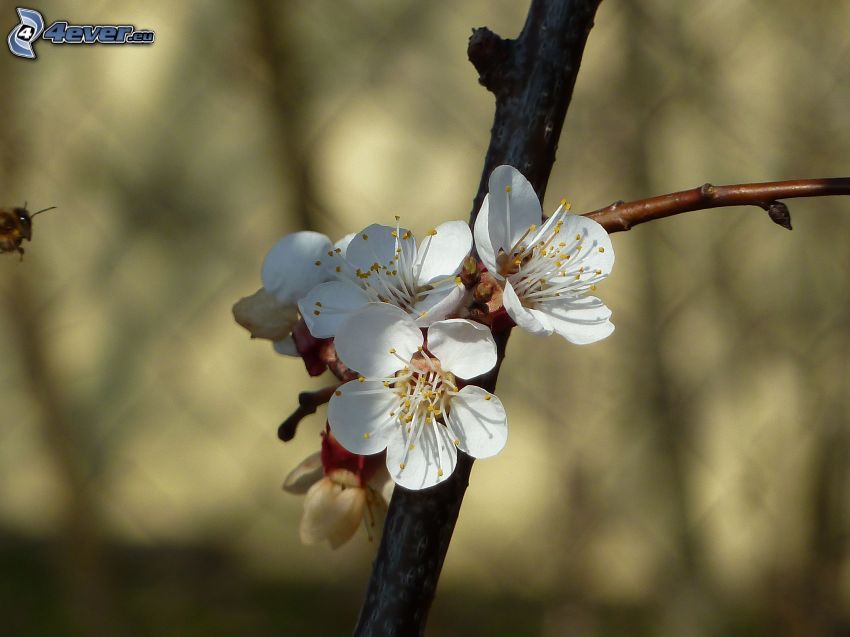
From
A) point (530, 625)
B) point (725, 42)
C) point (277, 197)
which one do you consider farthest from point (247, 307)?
point (530, 625)

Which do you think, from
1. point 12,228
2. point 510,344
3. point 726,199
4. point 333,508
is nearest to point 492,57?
point 726,199

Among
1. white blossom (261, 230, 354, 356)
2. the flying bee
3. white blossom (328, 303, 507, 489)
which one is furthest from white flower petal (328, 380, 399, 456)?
the flying bee

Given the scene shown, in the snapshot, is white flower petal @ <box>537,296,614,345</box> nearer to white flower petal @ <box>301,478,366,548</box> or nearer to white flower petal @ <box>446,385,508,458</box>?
white flower petal @ <box>446,385,508,458</box>

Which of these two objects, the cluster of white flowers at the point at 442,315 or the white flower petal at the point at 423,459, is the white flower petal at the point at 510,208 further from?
the white flower petal at the point at 423,459

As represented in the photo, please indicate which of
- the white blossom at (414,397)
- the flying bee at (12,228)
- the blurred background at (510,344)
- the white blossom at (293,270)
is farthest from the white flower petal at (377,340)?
the blurred background at (510,344)

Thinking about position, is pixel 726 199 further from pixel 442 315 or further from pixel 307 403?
pixel 307 403

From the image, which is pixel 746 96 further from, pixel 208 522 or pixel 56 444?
pixel 56 444
